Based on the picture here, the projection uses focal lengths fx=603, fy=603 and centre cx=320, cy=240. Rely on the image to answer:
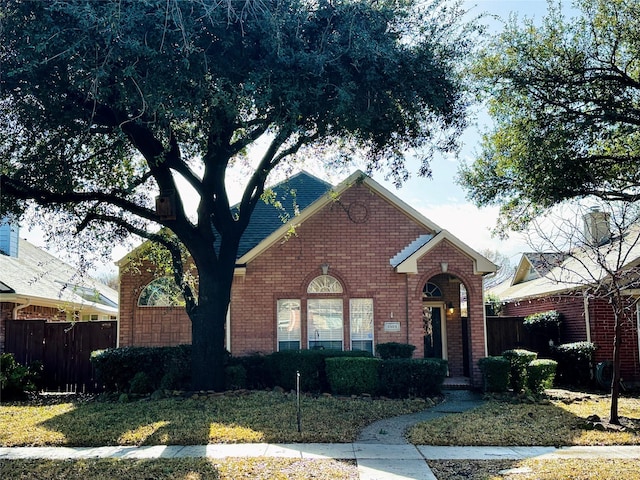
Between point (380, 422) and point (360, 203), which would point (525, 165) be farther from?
point (380, 422)

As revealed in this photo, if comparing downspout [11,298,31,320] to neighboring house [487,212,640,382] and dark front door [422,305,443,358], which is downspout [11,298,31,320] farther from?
neighboring house [487,212,640,382]

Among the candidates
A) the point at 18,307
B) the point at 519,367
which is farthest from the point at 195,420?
the point at 18,307

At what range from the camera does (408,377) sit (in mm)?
14180

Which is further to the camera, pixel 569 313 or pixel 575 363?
pixel 569 313

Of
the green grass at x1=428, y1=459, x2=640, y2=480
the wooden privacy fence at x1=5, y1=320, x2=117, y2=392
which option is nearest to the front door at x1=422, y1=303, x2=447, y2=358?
the wooden privacy fence at x1=5, y1=320, x2=117, y2=392

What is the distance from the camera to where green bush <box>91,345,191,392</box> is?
14.6 meters

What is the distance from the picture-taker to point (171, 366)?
14609 millimetres

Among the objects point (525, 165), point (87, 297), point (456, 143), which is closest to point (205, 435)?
point (456, 143)

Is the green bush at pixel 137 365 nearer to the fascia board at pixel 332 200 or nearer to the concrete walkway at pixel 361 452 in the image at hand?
the fascia board at pixel 332 200

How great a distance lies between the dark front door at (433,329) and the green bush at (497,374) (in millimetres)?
3821

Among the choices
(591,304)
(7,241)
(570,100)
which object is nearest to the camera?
(570,100)

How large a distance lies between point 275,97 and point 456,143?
4.69 metres

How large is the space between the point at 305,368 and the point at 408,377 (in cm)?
249

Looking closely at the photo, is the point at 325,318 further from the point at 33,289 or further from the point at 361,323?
the point at 33,289
